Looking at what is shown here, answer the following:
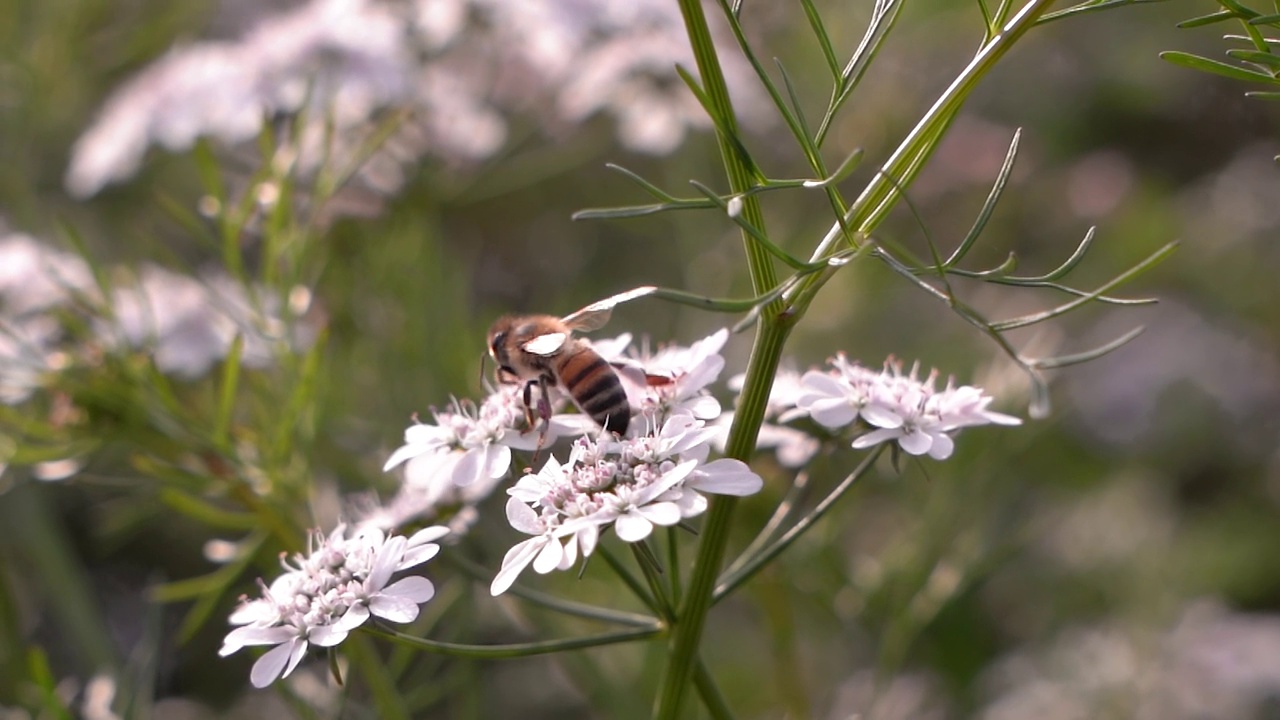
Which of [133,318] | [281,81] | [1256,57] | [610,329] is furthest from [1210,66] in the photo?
[610,329]

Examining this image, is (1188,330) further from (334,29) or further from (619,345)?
(619,345)

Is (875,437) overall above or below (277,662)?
above

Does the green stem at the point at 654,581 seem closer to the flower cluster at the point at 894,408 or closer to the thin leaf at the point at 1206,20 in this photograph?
the flower cluster at the point at 894,408

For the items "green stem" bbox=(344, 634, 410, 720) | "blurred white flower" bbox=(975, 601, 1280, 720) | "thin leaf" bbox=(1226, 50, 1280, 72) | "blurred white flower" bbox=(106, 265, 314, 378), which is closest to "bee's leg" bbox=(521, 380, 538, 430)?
"green stem" bbox=(344, 634, 410, 720)

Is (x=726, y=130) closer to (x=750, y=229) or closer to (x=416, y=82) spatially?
(x=750, y=229)

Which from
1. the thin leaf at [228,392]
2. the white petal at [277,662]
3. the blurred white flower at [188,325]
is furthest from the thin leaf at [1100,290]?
the blurred white flower at [188,325]

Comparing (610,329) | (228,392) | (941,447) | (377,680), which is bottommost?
(610,329)

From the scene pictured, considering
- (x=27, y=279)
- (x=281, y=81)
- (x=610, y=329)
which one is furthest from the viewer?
(x=610, y=329)
